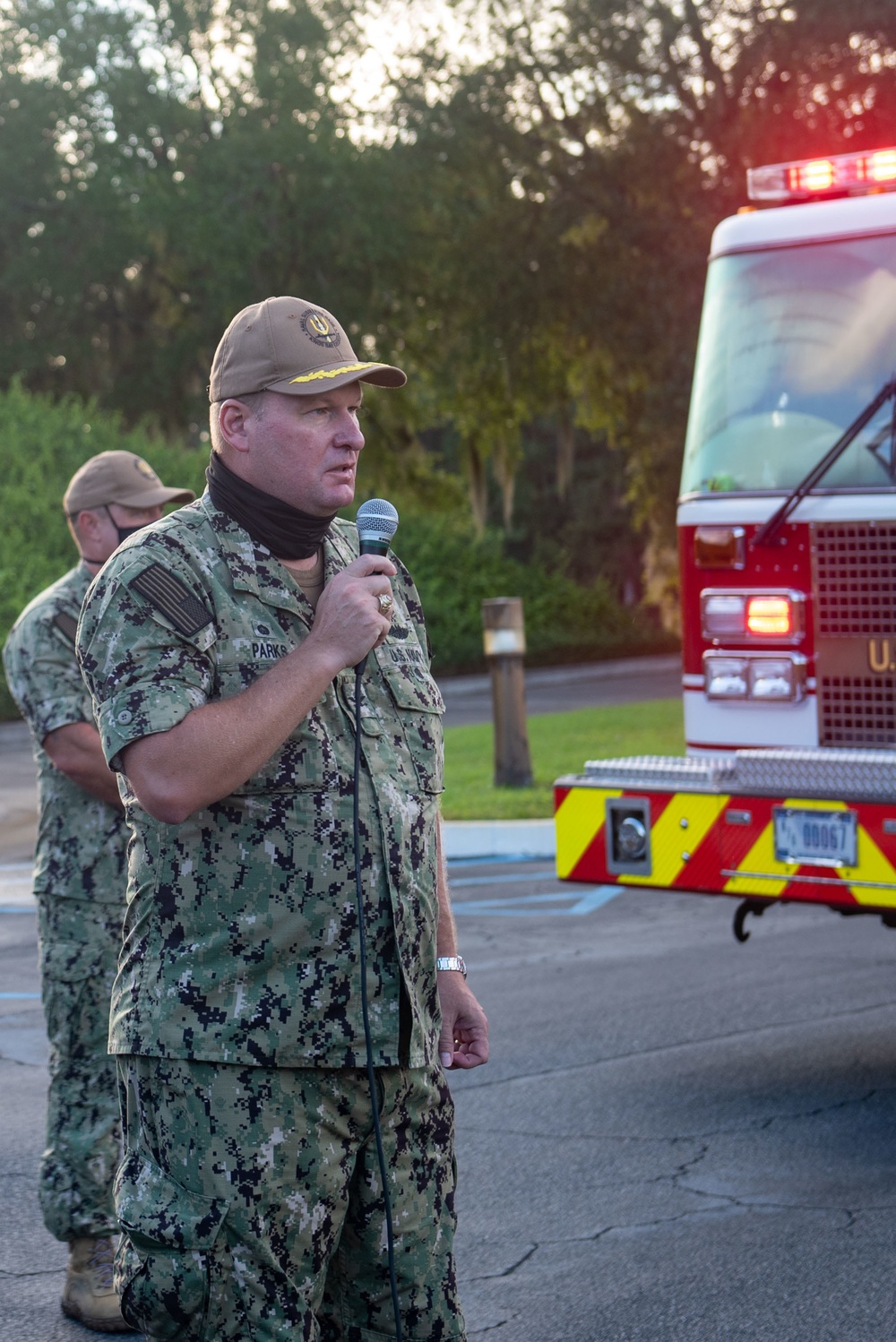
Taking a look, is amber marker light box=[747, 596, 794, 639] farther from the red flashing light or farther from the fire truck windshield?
the red flashing light

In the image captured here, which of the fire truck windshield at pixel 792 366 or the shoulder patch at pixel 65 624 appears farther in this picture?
the fire truck windshield at pixel 792 366

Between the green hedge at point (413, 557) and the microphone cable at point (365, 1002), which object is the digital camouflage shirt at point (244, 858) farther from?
the green hedge at point (413, 557)

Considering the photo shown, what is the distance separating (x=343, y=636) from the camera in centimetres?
251

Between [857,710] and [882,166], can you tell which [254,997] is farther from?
[882,166]

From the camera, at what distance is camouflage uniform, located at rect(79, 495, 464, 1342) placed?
249cm

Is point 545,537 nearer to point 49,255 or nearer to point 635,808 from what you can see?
point 49,255

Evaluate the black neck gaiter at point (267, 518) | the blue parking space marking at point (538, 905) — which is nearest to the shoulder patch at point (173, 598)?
the black neck gaiter at point (267, 518)

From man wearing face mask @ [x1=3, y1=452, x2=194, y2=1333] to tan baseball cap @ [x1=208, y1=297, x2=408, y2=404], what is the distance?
140 cm

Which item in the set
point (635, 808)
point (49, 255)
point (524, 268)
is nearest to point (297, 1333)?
point (635, 808)

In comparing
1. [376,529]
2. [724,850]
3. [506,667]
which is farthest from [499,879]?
[376,529]

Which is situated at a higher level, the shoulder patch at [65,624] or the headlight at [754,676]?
the shoulder patch at [65,624]

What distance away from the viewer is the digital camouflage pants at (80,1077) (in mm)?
3990

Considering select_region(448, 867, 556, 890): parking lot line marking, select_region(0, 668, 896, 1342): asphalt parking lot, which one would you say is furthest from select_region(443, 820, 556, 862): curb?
select_region(0, 668, 896, 1342): asphalt parking lot

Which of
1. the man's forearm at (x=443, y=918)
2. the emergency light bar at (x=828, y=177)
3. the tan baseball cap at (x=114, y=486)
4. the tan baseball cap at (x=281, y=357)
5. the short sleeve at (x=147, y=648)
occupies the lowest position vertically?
the man's forearm at (x=443, y=918)
